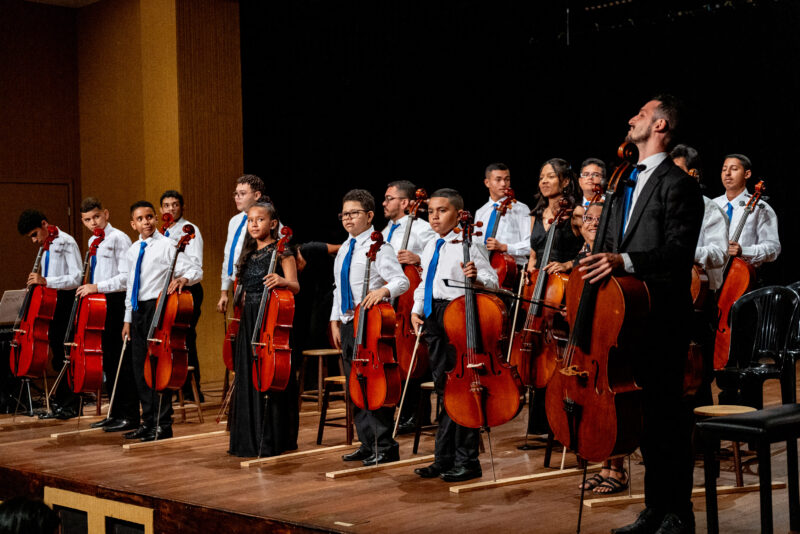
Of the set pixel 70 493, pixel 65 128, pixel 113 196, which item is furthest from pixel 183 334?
pixel 65 128

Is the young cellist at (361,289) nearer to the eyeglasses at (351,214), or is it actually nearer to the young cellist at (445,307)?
the eyeglasses at (351,214)

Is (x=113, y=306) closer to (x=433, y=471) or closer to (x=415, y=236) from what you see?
(x=415, y=236)

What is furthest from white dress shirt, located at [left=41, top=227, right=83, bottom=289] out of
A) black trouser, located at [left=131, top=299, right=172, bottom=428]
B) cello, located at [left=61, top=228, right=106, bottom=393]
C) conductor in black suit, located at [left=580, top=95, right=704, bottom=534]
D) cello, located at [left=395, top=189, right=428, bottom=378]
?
conductor in black suit, located at [left=580, top=95, right=704, bottom=534]

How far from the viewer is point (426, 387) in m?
4.99

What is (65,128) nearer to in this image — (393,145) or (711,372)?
(393,145)

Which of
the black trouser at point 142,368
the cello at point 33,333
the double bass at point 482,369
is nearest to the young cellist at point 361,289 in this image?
the double bass at point 482,369

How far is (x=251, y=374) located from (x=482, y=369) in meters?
1.49

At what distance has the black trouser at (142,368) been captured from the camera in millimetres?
5668

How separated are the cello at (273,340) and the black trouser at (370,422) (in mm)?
293

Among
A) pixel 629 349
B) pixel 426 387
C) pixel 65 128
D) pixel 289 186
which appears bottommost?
pixel 426 387

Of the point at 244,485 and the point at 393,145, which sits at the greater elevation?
the point at 393,145

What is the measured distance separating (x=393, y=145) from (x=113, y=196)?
2.63 m

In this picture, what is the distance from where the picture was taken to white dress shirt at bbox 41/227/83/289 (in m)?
6.62

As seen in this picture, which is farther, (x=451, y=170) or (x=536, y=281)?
(x=451, y=170)
